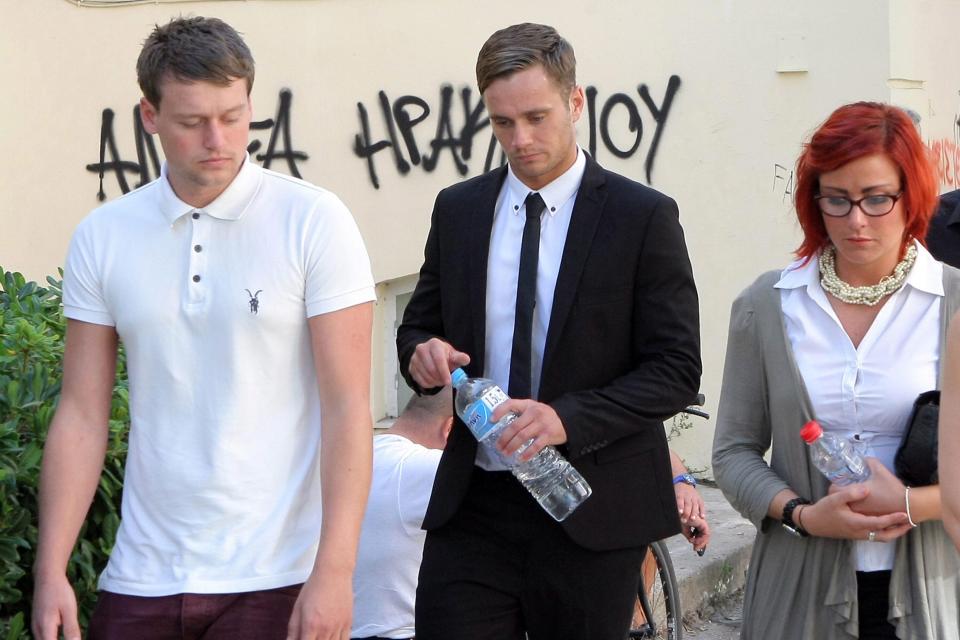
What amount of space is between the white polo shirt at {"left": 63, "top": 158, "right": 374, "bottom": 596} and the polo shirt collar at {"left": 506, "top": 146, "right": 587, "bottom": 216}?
0.61 m

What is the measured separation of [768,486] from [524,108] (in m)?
1.05

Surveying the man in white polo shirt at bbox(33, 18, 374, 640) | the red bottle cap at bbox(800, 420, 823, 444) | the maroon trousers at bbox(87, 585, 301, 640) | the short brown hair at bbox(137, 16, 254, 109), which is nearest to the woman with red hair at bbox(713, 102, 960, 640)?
the red bottle cap at bbox(800, 420, 823, 444)

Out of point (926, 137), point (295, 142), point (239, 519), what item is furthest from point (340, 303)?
point (926, 137)

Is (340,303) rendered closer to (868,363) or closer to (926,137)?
(868,363)

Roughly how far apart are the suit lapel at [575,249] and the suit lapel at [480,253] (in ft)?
0.55

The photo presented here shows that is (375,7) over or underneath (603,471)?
over

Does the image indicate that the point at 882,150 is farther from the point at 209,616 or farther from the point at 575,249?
the point at 209,616

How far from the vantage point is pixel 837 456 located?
3.13 m

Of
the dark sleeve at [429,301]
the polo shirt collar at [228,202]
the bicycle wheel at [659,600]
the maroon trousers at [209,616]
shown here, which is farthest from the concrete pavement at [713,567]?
the polo shirt collar at [228,202]

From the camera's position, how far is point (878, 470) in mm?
3064

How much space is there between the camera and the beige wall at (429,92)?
25.7 ft

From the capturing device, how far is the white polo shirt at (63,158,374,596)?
278 centimetres

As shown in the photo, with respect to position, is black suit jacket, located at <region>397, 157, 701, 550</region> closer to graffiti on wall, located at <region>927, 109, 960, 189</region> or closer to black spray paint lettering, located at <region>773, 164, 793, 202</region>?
black spray paint lettering, located at <region>773, 164, 793, 202</region>

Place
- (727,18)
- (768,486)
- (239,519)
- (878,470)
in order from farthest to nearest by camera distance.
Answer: (727,18)
(768,486)
(878,470)
(239,519)
